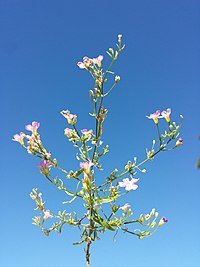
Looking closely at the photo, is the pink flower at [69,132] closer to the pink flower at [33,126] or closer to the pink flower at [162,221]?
the pink flower at [33,126]

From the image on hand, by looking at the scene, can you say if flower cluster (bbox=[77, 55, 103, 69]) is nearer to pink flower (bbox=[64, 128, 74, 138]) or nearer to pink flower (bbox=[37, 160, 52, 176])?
pink flower (bbox=[64, 128, 74, 138])

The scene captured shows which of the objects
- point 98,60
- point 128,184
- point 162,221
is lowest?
point 162,221

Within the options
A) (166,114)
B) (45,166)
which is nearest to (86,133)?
(45,166)

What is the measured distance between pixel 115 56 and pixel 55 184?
1.32 m

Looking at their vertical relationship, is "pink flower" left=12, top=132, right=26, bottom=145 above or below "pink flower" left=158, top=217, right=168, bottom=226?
above

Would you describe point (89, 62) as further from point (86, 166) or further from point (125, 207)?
point (125, 207)

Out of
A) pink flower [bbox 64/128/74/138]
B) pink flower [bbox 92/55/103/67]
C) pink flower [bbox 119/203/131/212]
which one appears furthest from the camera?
pink flower [bbox 92/55/103/67]

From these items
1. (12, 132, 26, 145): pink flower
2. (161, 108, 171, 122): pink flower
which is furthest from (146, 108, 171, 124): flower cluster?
(12, 132, 26, 145): pink flower

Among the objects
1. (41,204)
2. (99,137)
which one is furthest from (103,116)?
(41,204)

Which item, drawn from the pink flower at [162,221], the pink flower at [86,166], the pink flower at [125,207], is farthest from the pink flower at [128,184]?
the pink flower at [162,221]

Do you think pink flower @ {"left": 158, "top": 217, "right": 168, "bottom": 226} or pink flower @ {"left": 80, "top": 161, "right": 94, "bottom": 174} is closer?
pink flower @ {"left": 80, "top": 161, "right": 94, "bottom": 174}

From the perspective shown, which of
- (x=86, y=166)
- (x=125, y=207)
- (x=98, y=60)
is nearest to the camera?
(x=86, y=166)

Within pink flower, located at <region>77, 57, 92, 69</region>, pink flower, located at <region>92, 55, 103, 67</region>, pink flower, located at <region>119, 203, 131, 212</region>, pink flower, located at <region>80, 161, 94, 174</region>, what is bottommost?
pink flower, located at <region>119, 203, 131, 212</region>

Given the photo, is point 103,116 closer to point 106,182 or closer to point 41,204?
point 106,182
